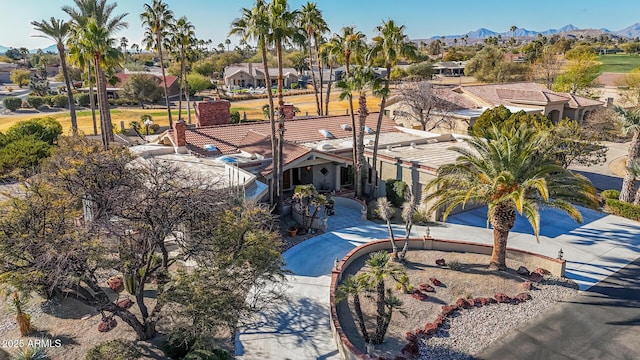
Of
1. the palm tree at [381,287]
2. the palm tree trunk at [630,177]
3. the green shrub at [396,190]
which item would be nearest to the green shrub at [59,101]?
the green shrub at [396,190]

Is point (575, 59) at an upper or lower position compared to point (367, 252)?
upper

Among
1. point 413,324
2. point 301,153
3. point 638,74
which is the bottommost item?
point 413,324

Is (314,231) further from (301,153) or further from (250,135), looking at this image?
(250,135)

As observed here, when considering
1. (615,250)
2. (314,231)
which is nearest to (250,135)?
(314,231)

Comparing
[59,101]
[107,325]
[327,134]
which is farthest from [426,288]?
[59,101]

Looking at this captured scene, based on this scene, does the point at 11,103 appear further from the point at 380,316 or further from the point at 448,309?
the point at 448,309

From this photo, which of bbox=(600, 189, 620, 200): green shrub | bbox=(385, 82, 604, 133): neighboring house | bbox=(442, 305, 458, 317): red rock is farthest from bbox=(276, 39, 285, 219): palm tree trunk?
bbox=(385, 82, 604, 133): neighboring house

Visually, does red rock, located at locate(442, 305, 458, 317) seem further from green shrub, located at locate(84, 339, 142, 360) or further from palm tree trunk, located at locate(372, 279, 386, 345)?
green shrub, located at locate(84, 339, 142, 360)
